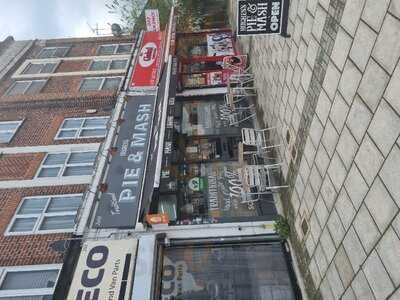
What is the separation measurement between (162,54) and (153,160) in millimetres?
10181

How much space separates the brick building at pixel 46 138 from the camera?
52.2ft

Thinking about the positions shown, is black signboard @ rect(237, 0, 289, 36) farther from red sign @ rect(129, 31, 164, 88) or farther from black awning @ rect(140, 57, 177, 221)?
red sign @ rect(129, 31, 164, 88)

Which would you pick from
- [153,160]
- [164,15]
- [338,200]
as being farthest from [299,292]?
[164,15]

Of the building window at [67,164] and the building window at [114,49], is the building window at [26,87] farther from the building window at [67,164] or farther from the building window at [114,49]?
the building window at [67,164]

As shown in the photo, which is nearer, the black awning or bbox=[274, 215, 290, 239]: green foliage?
bbox=[274, 215, 290, 239]: green foliage

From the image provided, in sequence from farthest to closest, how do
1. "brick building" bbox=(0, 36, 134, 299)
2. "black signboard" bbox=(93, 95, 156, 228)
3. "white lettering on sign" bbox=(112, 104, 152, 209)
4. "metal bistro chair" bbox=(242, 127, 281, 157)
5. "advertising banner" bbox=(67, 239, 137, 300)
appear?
"white lettering on sign" bbox=(112, 104, 152, 209)
"metal bistro chair" bbox=(242, 127, 281, 157)
"black signboard" bbox=(93, 95, 156, 228)
"brick building" bbox=(0, 36, 134, 299)
"advertising banner" bbox=(67, 239, 137, 300)

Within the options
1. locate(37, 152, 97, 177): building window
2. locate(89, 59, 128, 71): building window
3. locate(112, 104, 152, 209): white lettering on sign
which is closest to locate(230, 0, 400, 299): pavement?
locate(112, 104, 152, 209): white lettering on sign

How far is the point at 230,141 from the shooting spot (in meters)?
20.7

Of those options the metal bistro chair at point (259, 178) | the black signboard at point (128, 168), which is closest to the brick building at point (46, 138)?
the black signboard at point (128, 168)

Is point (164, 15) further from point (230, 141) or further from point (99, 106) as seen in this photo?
point (230, 141)

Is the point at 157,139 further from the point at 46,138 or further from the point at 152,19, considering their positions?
the point at 152,19

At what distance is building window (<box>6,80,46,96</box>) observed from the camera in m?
25.2

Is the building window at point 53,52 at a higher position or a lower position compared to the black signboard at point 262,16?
higher

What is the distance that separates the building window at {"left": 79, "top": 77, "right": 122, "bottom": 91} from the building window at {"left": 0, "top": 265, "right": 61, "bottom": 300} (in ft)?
44.1
